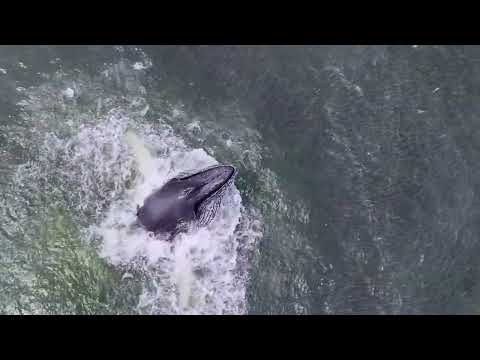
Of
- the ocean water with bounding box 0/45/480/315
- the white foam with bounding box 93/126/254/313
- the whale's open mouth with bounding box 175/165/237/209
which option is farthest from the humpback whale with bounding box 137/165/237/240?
the ocean water with bounding box 0/45/480/315

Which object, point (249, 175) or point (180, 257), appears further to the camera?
point (249, 175)

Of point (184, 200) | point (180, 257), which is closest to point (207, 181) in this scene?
point (184, 200)

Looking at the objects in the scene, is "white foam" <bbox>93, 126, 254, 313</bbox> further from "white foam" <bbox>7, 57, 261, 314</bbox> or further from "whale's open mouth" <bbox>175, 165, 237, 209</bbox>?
"whale's open mouth" <bbox>175, 165, 237, 209</bbox>

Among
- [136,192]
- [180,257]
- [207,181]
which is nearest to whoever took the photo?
[207,181]

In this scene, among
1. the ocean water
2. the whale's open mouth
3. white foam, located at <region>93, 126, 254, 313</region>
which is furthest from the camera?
the ocean water

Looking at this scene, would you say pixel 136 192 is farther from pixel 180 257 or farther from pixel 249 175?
pixel 249 175

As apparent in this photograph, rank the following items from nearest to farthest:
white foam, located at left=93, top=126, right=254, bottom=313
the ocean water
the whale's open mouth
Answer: the whale's open mouth → white foam, located at left=93, top=126, right=254, bottom=313 → the ocean water

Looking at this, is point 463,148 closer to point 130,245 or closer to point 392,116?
point 392,116

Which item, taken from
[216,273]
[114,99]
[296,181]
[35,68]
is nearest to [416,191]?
[296,181]
